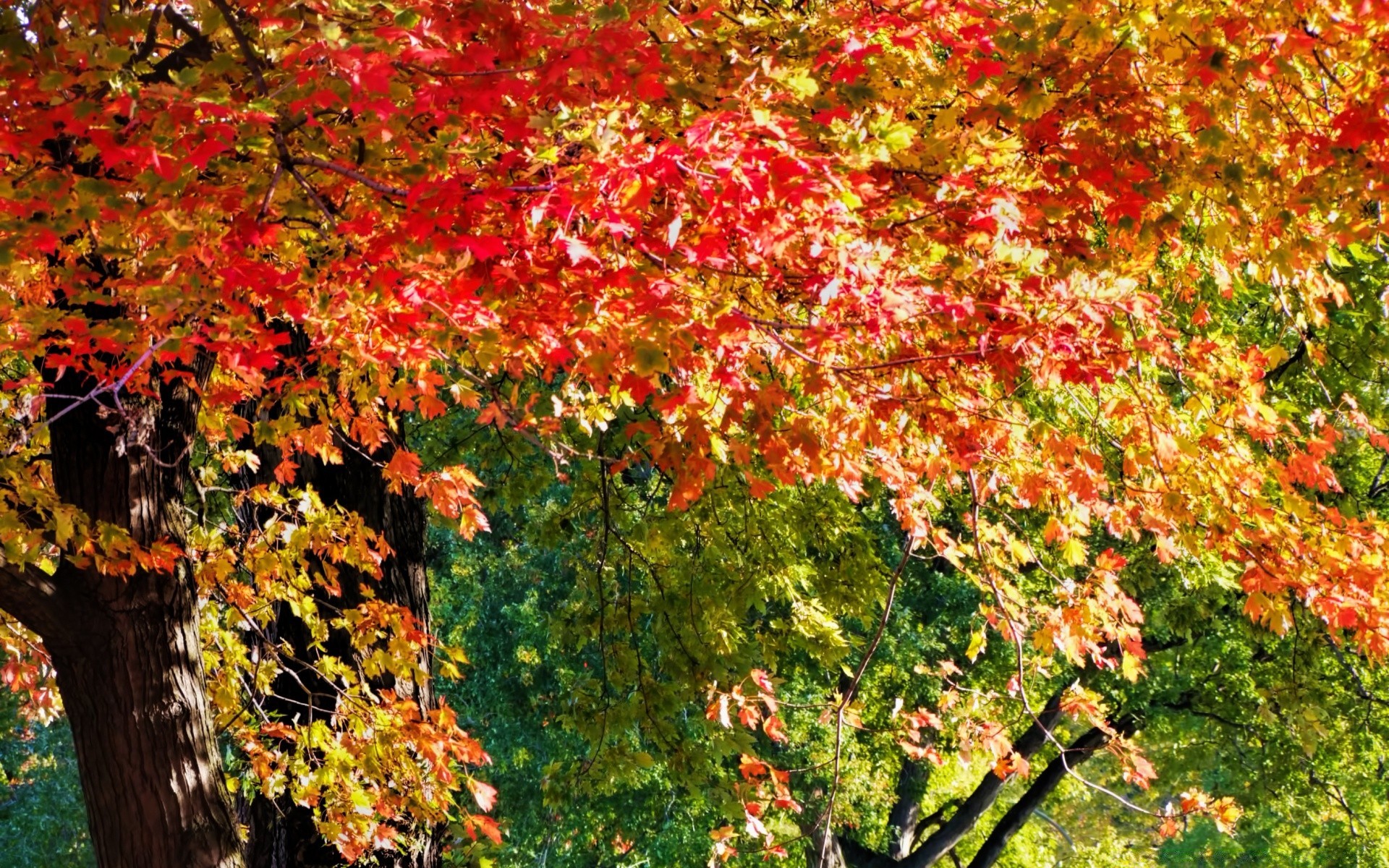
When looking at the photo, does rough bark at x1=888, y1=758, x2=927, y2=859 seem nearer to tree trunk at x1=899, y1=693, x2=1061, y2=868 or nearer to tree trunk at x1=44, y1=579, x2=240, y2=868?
tree trunk at x1=899, y1=693, x2=1061, y2=868

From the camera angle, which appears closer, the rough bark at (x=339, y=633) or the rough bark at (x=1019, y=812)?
the rough bark at (x=339, y=633)

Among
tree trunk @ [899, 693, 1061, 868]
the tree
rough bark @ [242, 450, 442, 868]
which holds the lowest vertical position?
tree trunk @ [899, 693, 1061, 868]

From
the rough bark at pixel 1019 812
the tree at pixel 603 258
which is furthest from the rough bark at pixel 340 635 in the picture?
the rough bark at pixel 1019 812

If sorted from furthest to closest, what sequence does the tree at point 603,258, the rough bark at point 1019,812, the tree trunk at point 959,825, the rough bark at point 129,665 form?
1. the tree trunk at point 959,825
2. the rough bark at point 1019,812
3. the rough bark at point 129,665
4. the tree at point 603,258

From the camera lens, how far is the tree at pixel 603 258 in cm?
345

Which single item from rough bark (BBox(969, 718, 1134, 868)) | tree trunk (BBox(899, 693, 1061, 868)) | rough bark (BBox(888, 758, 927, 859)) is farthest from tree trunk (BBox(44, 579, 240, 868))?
rough bark (BBox(888, 758, 927, 859))

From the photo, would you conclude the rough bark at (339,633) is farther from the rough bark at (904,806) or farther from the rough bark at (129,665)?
the rough bark at (904,806)

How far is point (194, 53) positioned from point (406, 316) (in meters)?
1.18

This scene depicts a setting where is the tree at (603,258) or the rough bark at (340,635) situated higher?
the tree at (603,258)

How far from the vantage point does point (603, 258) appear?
4.16 metres

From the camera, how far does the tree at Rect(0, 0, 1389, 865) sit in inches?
136

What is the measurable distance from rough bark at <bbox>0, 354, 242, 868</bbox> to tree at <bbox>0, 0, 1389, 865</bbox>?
15 millimetres

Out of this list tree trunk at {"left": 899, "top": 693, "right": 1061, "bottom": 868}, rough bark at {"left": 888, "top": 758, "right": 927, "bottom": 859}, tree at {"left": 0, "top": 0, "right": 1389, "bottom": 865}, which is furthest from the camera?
rough bark at {"left": 888, "top": 758, "right": 927, "bottom": 859}

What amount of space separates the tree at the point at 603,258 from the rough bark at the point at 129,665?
1 cm
